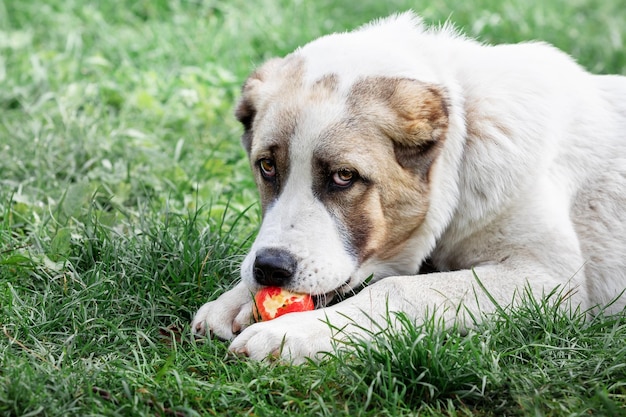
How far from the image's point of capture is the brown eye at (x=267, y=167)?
411cm

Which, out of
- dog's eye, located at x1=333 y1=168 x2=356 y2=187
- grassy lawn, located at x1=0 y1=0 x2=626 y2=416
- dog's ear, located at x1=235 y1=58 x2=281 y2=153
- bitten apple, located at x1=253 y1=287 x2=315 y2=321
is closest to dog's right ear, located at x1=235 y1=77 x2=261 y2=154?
dog's ear, located at x1=235 y1=58 x2=281 y2=153

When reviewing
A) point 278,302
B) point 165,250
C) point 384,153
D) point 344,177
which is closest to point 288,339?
point 278,302

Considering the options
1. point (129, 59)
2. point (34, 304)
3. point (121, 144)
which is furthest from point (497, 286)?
point (129, 59)

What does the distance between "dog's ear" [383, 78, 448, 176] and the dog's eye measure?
24 cm

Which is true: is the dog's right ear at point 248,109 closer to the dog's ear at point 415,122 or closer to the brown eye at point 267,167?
the brown eye at point 267,167

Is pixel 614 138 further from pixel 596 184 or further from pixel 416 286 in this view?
pixel 416 286

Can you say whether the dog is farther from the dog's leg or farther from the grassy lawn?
the grassy lawn

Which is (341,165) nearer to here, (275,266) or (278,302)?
(275,266)

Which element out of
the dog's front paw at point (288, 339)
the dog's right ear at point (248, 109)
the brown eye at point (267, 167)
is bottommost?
the dog's front paw at point (288, 339)

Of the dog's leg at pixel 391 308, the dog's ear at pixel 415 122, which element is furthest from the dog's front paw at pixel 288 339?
the dog's ear at pixel 415 122

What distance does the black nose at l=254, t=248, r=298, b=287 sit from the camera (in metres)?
3.87

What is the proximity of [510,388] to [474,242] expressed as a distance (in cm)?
99

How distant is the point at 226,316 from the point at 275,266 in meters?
0.43

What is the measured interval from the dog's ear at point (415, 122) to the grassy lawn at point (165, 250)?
0.77 metres
